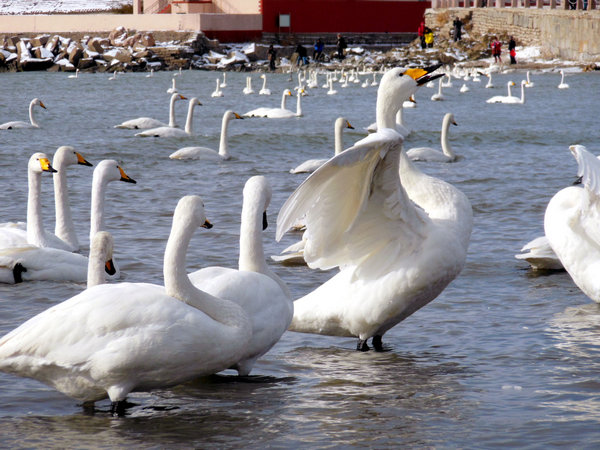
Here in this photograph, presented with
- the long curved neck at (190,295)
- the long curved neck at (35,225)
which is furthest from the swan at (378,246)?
the long curved neck at (35,225)

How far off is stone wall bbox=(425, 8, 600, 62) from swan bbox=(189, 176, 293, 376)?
42337 mm

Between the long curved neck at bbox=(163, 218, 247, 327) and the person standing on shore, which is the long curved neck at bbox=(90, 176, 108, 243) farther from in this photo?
the person standing on shore

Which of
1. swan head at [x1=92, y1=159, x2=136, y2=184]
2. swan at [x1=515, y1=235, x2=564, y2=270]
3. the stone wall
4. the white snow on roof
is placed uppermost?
the white snow on roof

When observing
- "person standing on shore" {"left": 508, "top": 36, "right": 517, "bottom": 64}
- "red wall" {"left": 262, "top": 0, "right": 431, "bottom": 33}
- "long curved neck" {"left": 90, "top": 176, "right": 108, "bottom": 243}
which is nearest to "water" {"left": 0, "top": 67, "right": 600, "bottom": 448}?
"long curved neck" {"left": 90, "top": 176, "right": 108, "bottom": 243}

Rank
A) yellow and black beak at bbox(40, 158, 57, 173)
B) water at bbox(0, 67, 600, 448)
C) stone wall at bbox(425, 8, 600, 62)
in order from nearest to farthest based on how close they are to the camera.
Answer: water at bbox(0, 67, 600, 448) < yellow and black beak at bbox(40, 158, 57, 173) < stone wall at bbox(425, 8, 600, 62)

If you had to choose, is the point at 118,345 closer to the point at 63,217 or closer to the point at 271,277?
the point at 271,277

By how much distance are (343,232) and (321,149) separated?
43.7 feet

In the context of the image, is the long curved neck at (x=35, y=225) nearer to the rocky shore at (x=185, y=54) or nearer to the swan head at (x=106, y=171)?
the swan head at (x=106, y=171)

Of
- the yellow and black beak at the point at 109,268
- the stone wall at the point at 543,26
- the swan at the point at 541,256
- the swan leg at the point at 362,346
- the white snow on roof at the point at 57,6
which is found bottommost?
the swan leg at the point at 362,346

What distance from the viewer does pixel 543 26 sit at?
A: 53.1m

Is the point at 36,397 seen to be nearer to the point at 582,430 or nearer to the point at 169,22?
the point at 582,430

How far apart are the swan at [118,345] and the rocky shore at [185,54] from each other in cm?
5440

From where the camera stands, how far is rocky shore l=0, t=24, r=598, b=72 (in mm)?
59594

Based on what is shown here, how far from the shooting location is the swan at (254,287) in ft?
17.2
